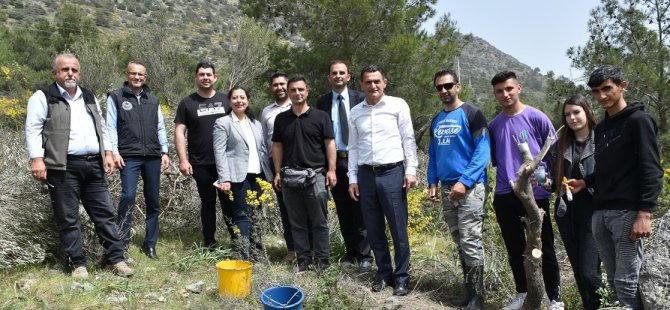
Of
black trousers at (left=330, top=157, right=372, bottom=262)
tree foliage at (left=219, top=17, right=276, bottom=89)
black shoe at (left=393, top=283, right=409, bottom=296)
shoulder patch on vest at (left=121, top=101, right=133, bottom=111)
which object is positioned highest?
tree foliage at (left=219, top=17, right=276, bottom=89)

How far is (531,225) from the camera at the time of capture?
8.97 feet

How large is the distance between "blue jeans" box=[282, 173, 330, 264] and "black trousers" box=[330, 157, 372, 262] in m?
0.30

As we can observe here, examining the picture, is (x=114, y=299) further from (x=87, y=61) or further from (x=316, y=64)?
(x=87, y=61)

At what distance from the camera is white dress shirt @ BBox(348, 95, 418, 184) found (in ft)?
11.1

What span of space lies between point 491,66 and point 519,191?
6724 cm

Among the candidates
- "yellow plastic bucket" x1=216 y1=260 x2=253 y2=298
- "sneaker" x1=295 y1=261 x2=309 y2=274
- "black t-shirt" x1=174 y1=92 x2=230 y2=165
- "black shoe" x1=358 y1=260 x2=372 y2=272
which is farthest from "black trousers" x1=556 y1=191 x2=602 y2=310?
"black t-shirt" x1=174 y1=92 x2=230 y2=165

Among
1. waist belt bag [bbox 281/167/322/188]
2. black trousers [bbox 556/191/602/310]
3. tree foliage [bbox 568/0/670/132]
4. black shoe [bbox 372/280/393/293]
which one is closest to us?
black trousers [bbox 556/191/602/310]

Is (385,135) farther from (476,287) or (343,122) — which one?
(476,287)

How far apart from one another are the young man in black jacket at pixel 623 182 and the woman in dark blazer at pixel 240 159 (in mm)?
2638

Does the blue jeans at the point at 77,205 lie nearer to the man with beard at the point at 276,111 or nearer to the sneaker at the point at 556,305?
the man with beard at the point at 276,111

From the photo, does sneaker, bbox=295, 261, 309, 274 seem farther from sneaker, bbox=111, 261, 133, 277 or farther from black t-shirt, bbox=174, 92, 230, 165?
sneaker, bbox=111, 261, 133, 277

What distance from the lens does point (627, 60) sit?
10.4 m

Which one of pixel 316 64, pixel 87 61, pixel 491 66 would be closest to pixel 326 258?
pixel 316 64

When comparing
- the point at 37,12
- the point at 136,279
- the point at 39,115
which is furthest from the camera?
the point at 37,12
